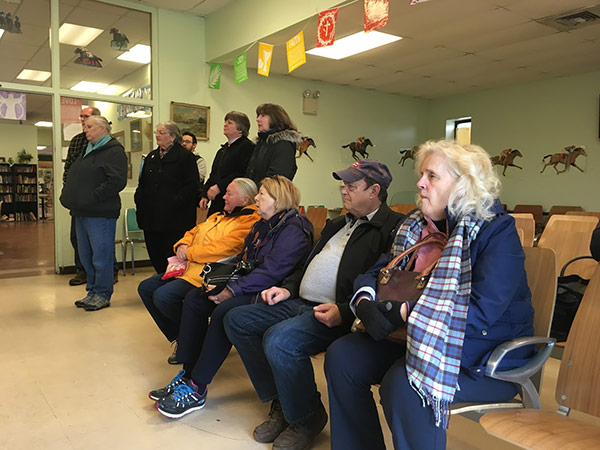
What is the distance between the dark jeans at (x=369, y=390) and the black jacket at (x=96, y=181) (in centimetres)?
278

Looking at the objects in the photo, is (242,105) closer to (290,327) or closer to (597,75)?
(597,75)

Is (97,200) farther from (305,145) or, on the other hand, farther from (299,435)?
(305,145)

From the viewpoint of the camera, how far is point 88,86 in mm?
5598

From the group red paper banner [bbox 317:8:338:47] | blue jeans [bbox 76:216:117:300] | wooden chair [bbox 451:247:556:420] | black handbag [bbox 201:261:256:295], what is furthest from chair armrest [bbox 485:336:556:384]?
blue jeans [bbox 76:216:117:300]

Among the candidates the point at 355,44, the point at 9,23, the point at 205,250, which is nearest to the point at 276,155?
the point at 205,250

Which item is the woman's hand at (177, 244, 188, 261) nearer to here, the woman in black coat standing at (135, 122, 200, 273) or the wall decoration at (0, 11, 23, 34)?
the woman in black coat standing at (135, 122, 200, 273)

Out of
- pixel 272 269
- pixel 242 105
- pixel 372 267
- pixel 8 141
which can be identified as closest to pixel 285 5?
pixel 242 105

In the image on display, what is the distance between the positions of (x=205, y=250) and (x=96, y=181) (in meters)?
1.72

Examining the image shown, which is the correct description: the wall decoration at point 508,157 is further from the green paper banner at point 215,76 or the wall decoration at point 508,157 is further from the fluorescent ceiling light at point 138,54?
the fluorescent ceiling light at point 138,54

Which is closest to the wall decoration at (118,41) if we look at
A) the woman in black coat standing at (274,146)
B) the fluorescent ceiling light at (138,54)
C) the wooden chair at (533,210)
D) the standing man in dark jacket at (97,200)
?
the fluorescent ceiling light at (138,54)

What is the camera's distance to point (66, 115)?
5.43m

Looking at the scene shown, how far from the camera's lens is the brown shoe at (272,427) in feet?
6.52

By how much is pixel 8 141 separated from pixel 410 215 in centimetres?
1655

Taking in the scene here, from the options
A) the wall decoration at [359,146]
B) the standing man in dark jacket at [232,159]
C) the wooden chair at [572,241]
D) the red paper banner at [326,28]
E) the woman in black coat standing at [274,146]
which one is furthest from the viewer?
the wall decoration at [359,146]
